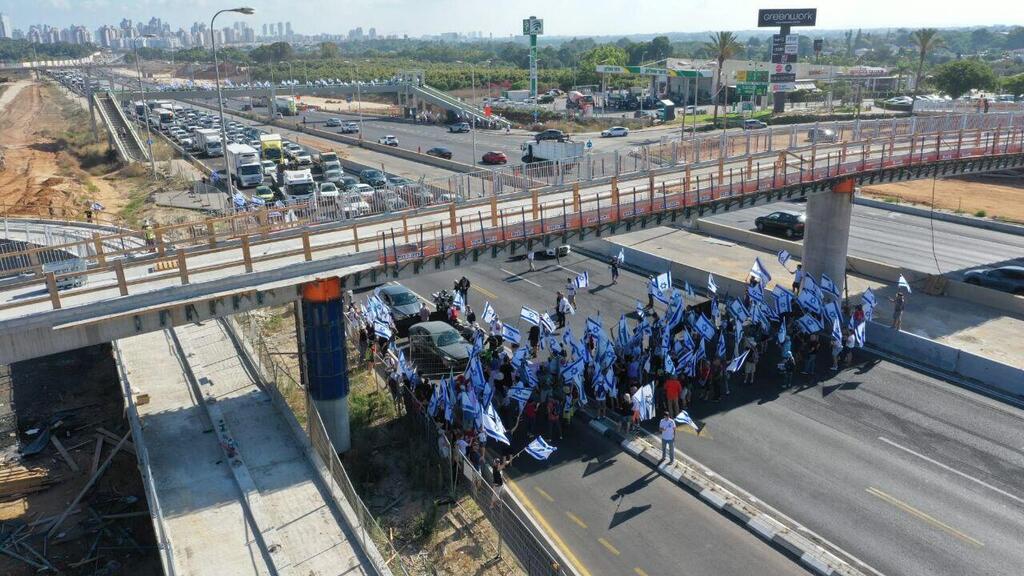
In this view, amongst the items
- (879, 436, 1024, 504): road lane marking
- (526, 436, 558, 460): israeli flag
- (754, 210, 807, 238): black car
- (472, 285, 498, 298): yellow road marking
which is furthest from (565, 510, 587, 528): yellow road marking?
(754, 210, 807, 238): black car

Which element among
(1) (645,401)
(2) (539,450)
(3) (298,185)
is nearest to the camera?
(2) (539,450)

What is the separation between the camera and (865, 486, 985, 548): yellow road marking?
1639cm

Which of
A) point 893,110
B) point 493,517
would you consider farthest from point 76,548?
point 893,110

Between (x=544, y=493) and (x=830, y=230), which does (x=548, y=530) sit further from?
(x=830, y=230)

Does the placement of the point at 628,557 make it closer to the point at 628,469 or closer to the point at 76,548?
the point at 628,469

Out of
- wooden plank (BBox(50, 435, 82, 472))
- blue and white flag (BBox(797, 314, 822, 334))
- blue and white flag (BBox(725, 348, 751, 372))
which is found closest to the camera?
wooden plank (BBox(50, 435, 82, 472))

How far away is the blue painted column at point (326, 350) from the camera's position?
19.0 m

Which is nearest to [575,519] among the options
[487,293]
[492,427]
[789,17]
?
[492,427]

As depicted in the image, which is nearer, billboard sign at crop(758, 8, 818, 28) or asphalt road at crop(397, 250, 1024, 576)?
asphalt road at crop(397, 250, 1024, 576)

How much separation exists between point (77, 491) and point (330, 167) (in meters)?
41.2

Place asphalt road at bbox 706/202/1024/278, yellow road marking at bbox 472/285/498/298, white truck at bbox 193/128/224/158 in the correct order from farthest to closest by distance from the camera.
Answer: white truck at bbox 193/128/224/158 < asphalt road at bbox 706/202/1024/278 < yellow road marking at bbox 472/285/498/298

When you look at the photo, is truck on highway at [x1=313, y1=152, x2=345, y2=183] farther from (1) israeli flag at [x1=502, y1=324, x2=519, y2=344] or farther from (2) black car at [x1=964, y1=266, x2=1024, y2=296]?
(2) black car at [x1=964, y1=266, x2=1024, y2=296]

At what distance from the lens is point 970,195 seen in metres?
53.9

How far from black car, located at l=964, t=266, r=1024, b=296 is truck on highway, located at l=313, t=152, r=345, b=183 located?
3904cm
